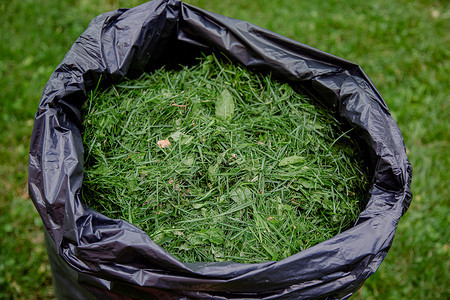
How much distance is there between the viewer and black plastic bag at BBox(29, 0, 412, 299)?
→ 3.19ft

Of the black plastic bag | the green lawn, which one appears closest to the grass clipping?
the black plastic bag

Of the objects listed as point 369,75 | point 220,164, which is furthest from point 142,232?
point 369,75

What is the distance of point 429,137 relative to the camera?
2.29 metres

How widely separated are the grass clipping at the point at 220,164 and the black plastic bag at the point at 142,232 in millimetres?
Answer: 91

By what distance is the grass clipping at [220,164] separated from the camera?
46.9 inches

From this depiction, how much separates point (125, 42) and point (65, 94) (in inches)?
11.6

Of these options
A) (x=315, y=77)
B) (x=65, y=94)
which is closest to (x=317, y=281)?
(x=315, y=77)

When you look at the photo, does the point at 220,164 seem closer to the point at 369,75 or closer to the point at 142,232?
the point at 142,232

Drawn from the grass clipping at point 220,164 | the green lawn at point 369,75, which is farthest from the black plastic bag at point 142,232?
the green lawn at point 369,75

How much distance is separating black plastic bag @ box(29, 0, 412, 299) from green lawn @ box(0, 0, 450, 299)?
0.74m

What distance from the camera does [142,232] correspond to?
100cm

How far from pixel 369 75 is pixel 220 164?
1640mm

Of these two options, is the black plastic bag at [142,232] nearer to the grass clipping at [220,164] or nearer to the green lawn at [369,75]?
the grass clipping at [220,164]

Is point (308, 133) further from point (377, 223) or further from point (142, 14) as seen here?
A: point (142, 14)
